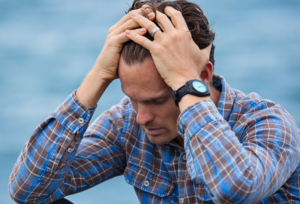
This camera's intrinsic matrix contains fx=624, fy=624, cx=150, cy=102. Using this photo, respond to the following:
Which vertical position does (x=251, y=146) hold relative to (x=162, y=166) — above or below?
above

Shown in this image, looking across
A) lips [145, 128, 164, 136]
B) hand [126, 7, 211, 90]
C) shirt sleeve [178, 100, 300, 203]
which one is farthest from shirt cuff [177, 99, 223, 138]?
lips [145, 128, 164, 136]

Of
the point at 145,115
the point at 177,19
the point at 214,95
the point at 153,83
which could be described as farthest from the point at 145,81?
the point at 214,95

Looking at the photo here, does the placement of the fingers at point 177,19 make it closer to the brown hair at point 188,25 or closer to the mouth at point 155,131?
the brown hair at point 188,25

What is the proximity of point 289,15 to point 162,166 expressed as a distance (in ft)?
16.7

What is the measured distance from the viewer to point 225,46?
23.0ft

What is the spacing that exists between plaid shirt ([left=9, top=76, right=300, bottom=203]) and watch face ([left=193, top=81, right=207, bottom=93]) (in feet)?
0.16

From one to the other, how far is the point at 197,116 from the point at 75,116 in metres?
0.55

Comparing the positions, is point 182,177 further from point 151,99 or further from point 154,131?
point 151,99

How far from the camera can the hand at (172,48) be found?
224 cm

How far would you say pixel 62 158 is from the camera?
8.18 feet

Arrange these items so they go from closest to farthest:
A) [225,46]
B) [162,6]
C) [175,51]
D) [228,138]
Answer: [228,138], [175,51], [162,6], [225,46]

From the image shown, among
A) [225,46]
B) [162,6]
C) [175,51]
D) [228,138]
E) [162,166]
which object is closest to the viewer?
[228,138]

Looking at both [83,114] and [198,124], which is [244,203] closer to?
[198,124]

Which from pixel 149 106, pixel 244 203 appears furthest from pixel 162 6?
pixel 244 203
